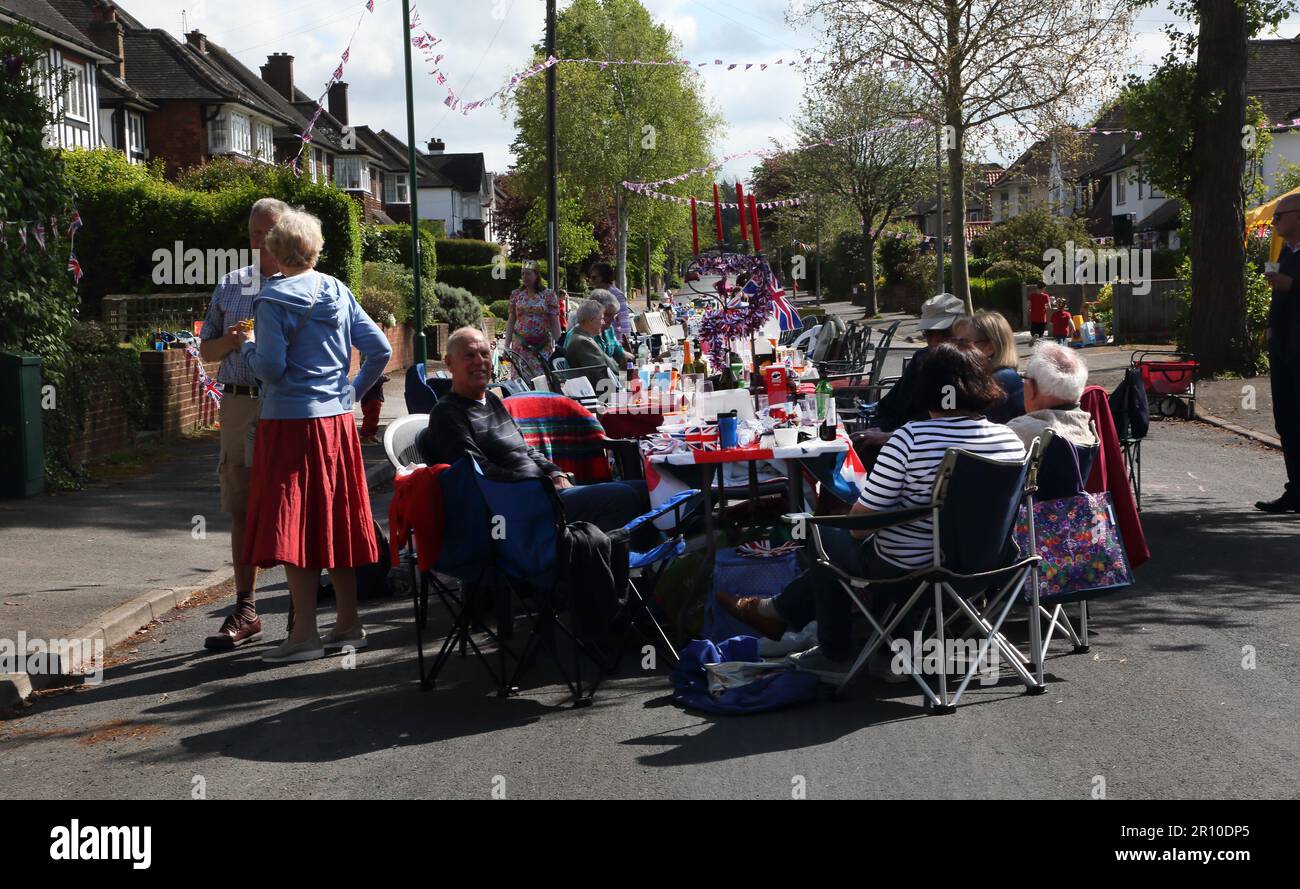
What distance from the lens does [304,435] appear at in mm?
6531

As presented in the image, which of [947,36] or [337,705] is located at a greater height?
[947,36]

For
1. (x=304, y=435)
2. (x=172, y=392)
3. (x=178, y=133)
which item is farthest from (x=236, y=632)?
(x=178, y=133)

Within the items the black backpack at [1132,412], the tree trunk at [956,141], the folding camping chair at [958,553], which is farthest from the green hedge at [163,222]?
the folding camping chair at [958,553]

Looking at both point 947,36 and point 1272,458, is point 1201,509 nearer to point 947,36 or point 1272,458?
point 1272,458

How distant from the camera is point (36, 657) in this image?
6.64m

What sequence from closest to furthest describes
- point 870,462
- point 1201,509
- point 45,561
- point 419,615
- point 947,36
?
point 419,615 < point 870,462 < point 45,561 < point 1201,509 < point 947,36

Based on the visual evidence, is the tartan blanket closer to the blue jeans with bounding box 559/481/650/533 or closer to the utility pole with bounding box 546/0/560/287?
the blue jeans with bounding box 559/481/650/533

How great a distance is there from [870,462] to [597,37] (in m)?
60.1

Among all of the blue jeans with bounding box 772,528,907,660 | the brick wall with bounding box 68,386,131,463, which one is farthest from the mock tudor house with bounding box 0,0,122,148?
the blue jeans with bounding box 772,528,907,660

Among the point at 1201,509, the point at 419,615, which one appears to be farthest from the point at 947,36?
the point at 419,615

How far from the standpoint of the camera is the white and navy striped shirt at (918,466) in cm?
558

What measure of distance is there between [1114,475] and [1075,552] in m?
0.65

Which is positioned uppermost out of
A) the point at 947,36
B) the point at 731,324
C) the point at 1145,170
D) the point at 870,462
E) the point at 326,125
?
the point at 326,125

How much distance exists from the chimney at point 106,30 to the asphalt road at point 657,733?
4522 centimetres
